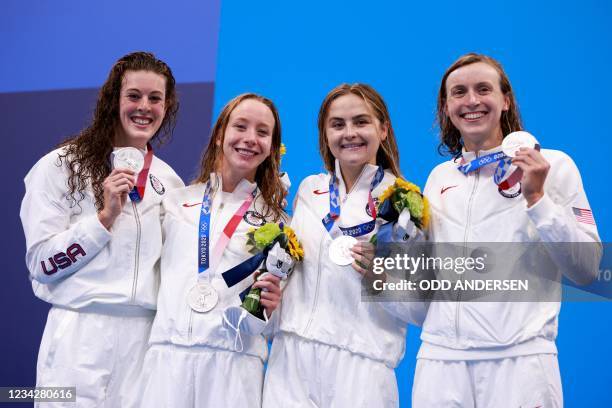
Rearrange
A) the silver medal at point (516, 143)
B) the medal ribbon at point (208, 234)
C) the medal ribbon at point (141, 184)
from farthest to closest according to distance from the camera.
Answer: the medal ribbon at point (141, 184) < the medal ribbon at point (208, 234) < the silver medal at point (516, 143)

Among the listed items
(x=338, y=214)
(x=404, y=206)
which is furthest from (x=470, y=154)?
(x=338, y=214)

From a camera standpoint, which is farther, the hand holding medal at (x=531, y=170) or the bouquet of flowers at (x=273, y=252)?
the bouquet of flowers at (x=273, y=252)

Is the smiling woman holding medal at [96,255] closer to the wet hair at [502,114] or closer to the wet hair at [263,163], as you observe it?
the wet hair at [263,163]

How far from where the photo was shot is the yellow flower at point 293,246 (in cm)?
283

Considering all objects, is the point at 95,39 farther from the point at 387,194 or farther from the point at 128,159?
the point at 387,194

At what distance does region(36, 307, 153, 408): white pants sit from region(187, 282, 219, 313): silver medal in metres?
0.32

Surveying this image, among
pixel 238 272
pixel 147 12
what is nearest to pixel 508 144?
pixel 238 272

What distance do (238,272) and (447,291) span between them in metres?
0.85

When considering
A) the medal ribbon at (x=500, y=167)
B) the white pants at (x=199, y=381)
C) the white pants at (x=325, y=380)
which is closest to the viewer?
the medal ribbon at (x=500, y=167)

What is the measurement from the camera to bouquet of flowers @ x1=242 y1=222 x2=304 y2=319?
276cm

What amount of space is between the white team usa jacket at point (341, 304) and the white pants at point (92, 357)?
2.22 feet

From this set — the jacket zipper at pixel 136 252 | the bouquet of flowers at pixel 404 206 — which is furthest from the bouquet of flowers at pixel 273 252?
the jacket zipper at pixel 136 252

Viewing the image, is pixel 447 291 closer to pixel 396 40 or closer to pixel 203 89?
pixel 396 40

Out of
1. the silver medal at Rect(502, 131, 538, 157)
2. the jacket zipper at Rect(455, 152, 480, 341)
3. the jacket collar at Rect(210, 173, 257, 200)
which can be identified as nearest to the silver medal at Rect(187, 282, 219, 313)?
the jacket collar at Rect(210, 173, 257, 200)
